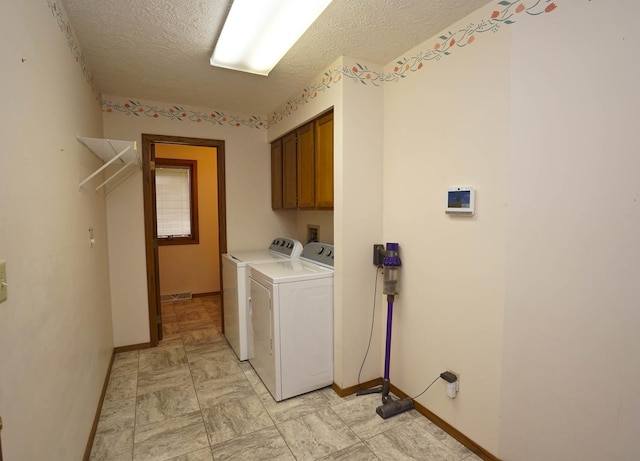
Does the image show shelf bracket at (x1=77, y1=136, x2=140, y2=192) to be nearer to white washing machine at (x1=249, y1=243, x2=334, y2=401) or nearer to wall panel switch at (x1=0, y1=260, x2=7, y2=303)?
wall panel switch at (x1=0, y1=260, x2=7, y2=303)

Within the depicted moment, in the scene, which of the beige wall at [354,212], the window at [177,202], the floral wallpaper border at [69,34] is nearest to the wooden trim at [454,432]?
the beige wall at [354,212]

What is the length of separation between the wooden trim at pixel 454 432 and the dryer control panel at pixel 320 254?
3.39 feet

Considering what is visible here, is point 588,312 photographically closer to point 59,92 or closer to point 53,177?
point 53,177

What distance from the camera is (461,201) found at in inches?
66.7

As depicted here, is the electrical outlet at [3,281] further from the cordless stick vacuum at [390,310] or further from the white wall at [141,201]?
the white wall at [141,201]

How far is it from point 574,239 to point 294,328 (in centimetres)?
161

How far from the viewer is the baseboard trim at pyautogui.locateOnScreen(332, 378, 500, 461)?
166 centimetres

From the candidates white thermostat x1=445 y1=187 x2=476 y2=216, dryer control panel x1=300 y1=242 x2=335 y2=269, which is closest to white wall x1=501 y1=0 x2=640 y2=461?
white thermostat x1=445 y1=187 x2=476 y2=216

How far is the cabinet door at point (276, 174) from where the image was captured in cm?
326

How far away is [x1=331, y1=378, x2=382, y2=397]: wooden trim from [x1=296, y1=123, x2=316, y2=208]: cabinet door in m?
1.37

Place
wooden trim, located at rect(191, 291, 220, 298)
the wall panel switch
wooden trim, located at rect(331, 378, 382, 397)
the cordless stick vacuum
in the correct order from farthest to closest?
wooden trim, located at rect(191, 291, 220, 298)
wooden trim, located at rect(331, 378, 382, 397)
the cordless stick vacuum
the wall panel switch

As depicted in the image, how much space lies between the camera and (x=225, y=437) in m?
1.83

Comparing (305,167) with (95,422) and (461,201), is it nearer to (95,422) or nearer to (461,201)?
(461,201)

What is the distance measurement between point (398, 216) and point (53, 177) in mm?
1816
